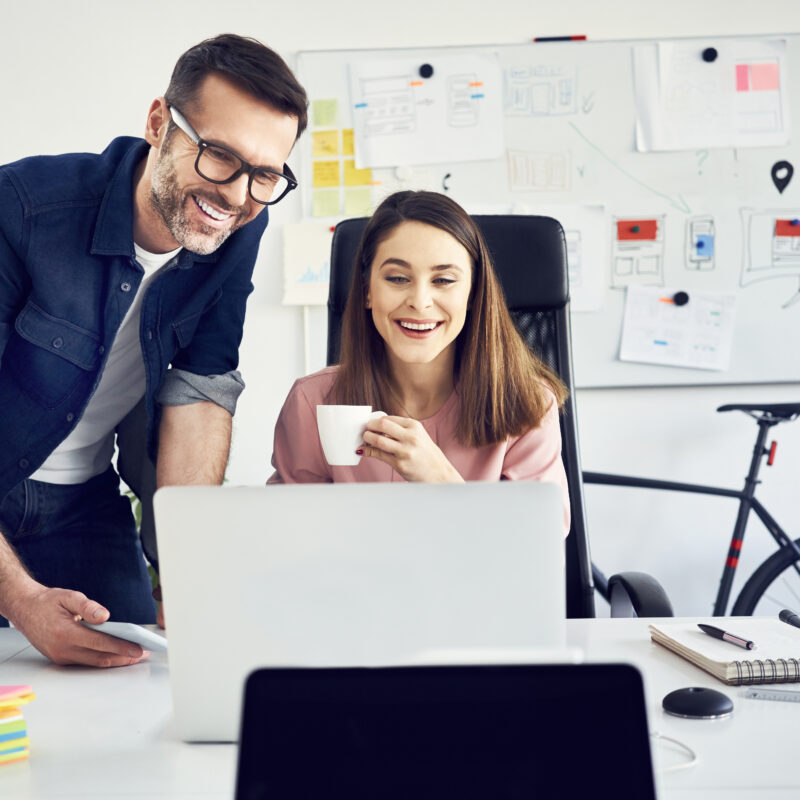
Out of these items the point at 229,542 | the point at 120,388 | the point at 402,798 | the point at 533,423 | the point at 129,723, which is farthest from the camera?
the point at 120,388

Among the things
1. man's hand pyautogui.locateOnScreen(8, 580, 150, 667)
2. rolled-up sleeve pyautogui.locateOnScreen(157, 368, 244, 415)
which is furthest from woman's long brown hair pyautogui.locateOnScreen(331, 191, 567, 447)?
man's hand pyautogui.locateOnScreen(8, 580, 150, 667)

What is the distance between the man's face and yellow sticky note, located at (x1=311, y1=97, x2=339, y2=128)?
4.43ft

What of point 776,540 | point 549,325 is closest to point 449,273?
point 549,325

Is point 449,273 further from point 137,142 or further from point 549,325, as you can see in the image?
point 137,142

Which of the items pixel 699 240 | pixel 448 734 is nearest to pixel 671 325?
pixel 699 240

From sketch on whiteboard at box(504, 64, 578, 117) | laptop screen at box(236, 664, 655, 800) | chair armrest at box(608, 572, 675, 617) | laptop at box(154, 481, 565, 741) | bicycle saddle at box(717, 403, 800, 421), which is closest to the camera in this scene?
laptop screen at box(236, 664, 655, 800)

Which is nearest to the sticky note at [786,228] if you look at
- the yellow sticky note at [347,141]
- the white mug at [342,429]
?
the yellow sticky note at [347,141]

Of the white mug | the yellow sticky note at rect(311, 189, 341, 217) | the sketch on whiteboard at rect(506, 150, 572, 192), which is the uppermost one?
the sketch on whiteboard at rect(506, 150, 572, 192)

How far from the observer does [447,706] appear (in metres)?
0.46

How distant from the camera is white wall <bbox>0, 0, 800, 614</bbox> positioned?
280 centimetres

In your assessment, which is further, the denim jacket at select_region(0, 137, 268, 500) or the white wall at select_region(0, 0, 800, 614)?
the white wall at select_region(0, 0, 800, 614)

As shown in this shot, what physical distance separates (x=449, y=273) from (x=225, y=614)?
3.10 ft

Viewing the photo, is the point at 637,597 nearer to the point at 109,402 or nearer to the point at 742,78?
the point at 109,402

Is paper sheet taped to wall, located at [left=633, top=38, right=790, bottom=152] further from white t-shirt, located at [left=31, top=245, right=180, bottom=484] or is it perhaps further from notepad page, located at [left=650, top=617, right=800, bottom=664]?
notepad page, located at [left=650, top=617, right=800, bottom=664]
